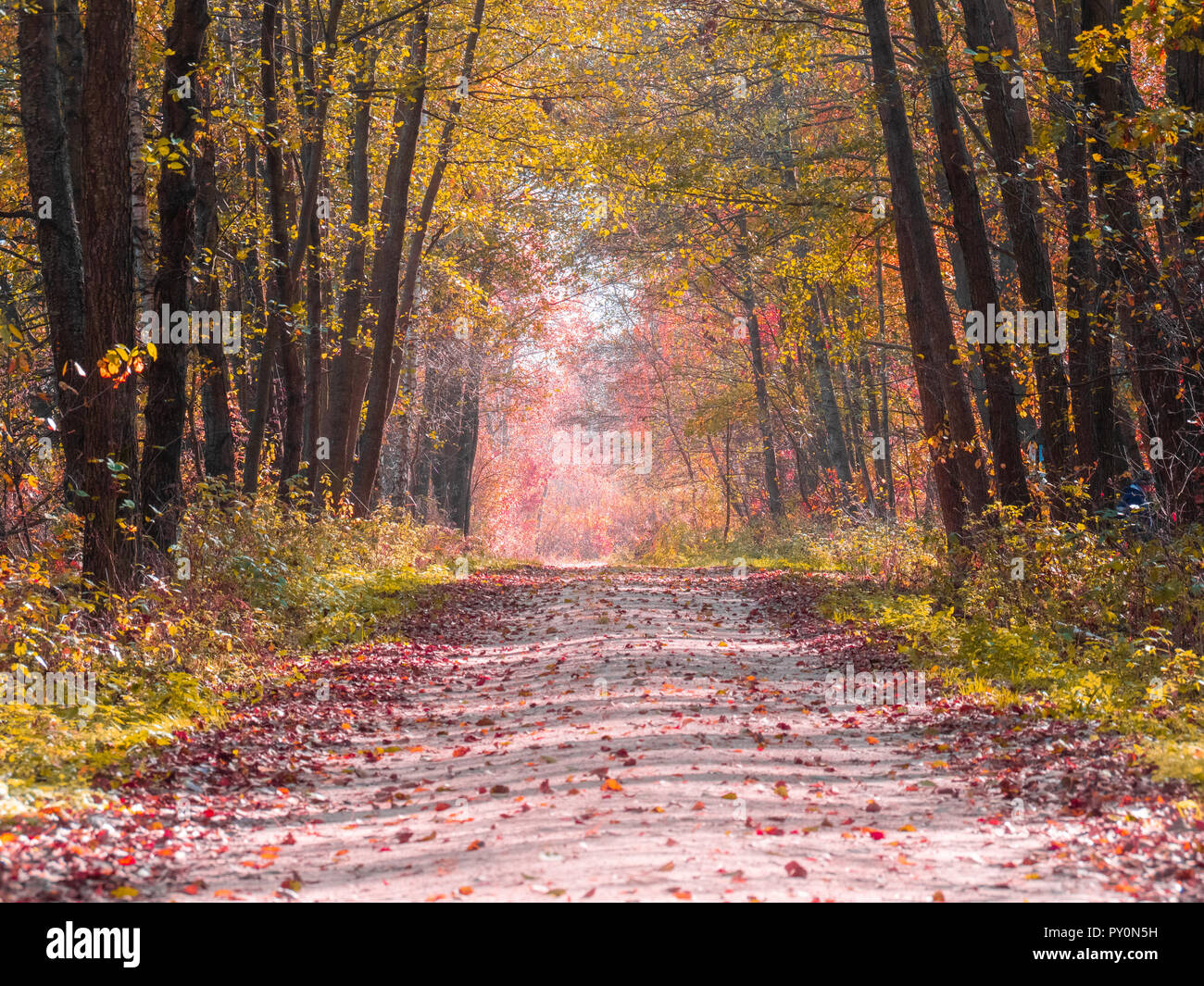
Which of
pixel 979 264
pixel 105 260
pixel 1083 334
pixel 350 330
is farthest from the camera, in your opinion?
pixel 350 330

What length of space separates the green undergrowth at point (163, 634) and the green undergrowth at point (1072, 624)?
20.0 ft

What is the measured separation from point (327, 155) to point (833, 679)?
1525 centimetres

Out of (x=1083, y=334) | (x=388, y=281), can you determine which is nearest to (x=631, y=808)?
(x=1083, y=334)

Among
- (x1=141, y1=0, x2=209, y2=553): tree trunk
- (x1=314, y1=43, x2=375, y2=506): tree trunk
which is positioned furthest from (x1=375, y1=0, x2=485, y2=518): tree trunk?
(x1=141, y1=0, x2=209, y2=553): tree trunk

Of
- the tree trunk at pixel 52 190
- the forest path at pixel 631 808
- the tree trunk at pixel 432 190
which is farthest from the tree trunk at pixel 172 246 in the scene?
the tree trunk at pixel 432 190

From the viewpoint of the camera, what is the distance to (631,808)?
602 centimetres

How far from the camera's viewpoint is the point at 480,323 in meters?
28.2

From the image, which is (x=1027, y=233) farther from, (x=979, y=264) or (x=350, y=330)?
(x=350, y=330)

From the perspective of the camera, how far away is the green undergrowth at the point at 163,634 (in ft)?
20.7

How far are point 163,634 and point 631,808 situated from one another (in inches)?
180

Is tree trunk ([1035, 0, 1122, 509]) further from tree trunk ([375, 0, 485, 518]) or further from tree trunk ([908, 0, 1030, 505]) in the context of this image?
tree trunk ([375, 0, 485, 518])

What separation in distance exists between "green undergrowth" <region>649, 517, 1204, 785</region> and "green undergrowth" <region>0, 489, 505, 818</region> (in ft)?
20.0
